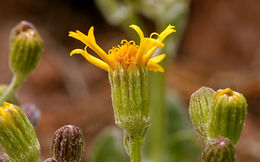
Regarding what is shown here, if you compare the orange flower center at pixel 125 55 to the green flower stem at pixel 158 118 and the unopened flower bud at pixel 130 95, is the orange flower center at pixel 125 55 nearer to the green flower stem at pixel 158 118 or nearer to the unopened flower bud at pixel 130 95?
the unopened flower bud at pixel 130 95

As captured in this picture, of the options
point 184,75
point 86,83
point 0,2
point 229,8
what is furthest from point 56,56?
point 229,8

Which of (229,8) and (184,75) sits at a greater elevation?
(229,8)

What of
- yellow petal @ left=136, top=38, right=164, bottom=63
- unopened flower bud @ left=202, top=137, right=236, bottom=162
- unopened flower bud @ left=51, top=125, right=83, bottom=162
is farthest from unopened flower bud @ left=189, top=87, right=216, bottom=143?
unopened flower bud @ left=51, top=125, right=83, bottom=162

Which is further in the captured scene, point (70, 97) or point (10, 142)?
point (70, 97)

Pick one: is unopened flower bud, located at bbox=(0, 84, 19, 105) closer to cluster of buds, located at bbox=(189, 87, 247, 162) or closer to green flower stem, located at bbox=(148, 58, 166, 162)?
cluster of buds, located at bbox=(189, 87, 247, 162)

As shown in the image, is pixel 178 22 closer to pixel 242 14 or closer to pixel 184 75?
pixel 184 75

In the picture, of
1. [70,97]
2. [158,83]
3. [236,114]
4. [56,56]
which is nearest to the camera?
[236,114]
